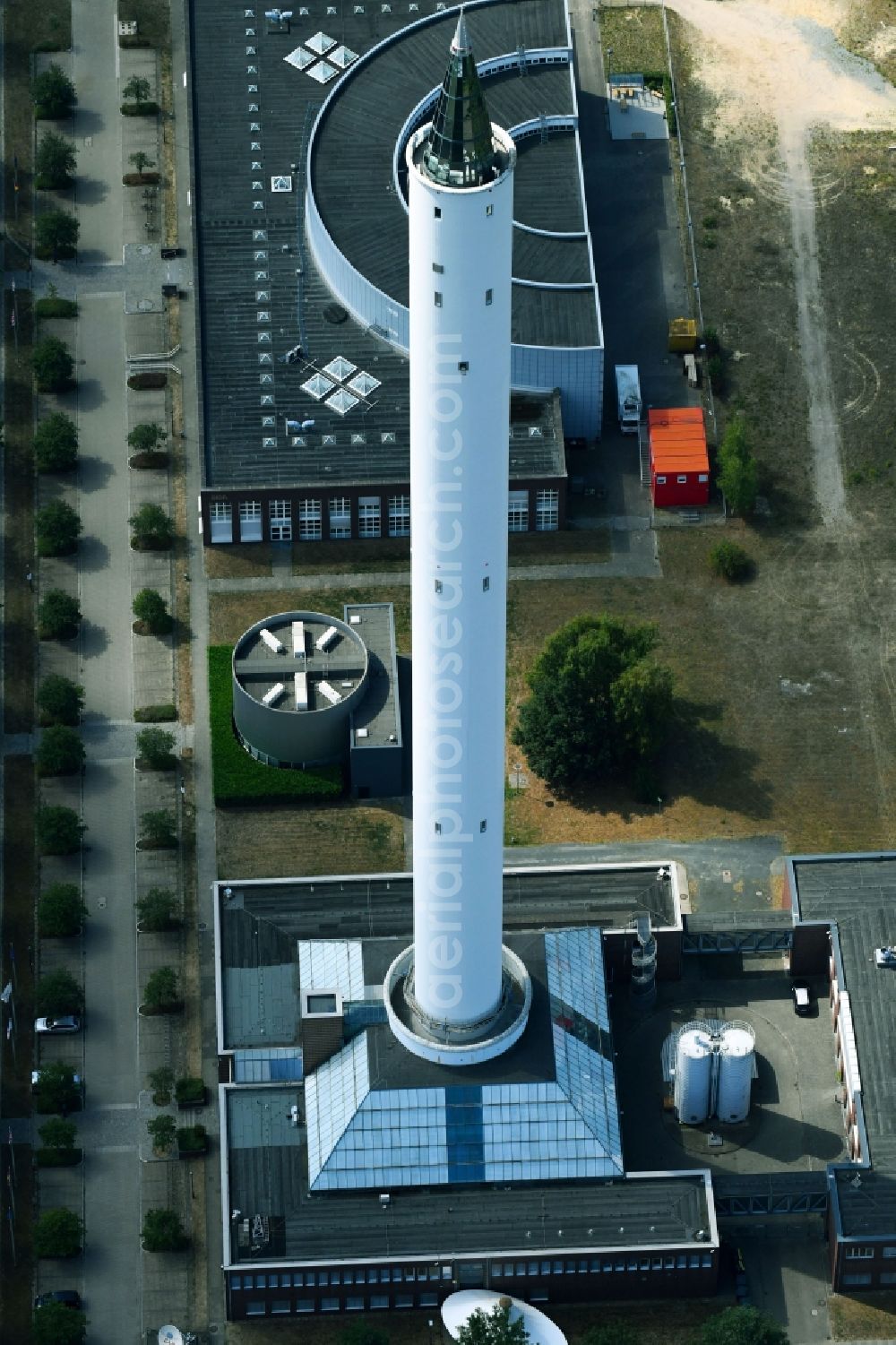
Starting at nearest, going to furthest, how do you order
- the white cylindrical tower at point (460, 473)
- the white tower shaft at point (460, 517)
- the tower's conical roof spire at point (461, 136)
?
the tower's conical roof spire at point (461, 136) → the white cylindrical tower at point (460, 473) → the white tower shaft at point (460, 517)

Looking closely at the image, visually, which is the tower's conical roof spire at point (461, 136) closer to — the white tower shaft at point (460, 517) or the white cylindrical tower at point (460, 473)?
the white cylindrical tower at point (460, 473)

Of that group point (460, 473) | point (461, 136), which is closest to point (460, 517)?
point (460, 473)

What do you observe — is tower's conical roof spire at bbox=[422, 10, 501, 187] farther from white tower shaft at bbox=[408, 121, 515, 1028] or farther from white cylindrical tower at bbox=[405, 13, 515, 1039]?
white tower shaft at bbox=[408, 121, 515, 1028]

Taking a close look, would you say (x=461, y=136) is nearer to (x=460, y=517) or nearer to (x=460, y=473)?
(x=460, y=473)

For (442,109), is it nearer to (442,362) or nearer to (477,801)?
(442,362)

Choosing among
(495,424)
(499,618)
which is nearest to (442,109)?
(495,424)

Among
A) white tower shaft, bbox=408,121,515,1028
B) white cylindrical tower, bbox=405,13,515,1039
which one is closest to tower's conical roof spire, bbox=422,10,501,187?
white cylindrical tower, bbox=405,13,515,1039

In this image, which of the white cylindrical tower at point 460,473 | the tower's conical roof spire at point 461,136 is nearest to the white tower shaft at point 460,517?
the white cylindrical tower at point 460,473
